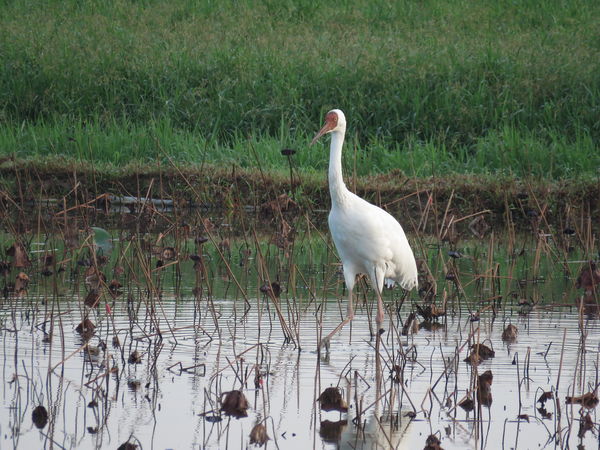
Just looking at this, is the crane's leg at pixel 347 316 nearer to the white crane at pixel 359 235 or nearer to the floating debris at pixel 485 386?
the white crane at pixel 359 235

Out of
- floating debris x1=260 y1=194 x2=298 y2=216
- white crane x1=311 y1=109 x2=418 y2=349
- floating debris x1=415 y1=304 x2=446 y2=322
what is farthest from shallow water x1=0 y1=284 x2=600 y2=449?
floating debris x1=260 y1=194 x2=298 y2=216

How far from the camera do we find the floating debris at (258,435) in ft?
14.1

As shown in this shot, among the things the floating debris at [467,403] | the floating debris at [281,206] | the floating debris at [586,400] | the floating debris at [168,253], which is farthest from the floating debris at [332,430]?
the floating debris at [281,206]

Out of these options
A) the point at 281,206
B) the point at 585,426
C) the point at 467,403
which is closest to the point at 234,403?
the point at 467,403

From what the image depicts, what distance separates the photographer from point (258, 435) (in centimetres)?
432

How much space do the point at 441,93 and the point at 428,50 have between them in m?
1.86

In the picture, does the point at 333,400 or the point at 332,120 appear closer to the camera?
the point at 333,400

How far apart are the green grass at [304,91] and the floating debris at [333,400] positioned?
282 inches

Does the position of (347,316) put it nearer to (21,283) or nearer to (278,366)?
(278,366)

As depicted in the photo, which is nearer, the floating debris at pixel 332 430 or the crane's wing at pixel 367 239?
the floating debris at pixel 332 430

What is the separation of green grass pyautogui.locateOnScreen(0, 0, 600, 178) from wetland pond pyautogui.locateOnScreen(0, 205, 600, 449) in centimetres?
466

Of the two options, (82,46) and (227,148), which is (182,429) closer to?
(227,148)

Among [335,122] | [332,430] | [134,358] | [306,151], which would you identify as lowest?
[332,430]

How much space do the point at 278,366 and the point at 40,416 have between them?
1.53 metres
